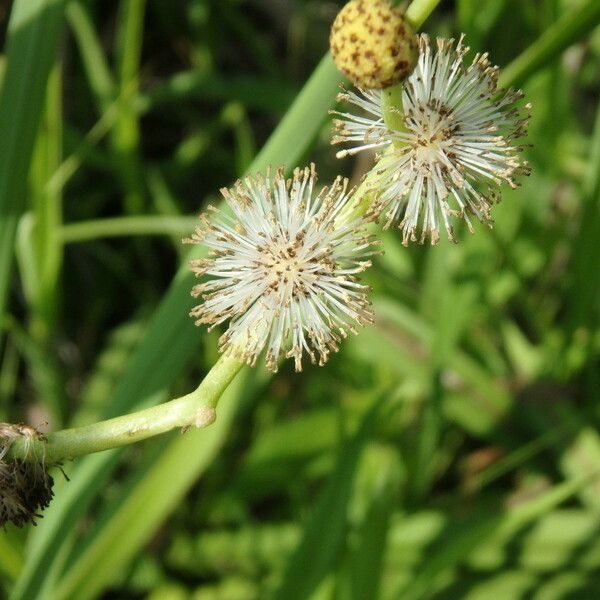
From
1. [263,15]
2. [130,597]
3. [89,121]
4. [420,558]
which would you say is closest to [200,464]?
[420,558]

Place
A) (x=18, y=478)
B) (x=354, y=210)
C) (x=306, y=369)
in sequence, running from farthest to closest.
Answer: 1. (x=306, y=369)
2. (x=354, y=210)
3. (x=18, y=478)

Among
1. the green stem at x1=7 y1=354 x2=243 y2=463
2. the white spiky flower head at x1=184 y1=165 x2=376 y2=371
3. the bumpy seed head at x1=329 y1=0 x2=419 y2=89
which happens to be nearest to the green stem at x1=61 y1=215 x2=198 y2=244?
the white spiky flower head at x1=184 y1=165 x2=376 y2=371

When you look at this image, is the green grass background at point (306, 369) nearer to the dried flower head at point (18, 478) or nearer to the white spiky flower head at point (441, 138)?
the white spiky flower head at point (441, 138)

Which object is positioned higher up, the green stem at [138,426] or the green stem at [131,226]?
the green stem at [131,226]

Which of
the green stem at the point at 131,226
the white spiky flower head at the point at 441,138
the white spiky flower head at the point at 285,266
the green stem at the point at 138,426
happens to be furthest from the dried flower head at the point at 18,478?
the green stem at the point at 131,226

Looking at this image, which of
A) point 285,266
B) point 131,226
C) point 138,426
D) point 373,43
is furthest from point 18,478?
point 131,226

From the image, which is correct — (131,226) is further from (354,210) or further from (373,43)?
(373,43)
